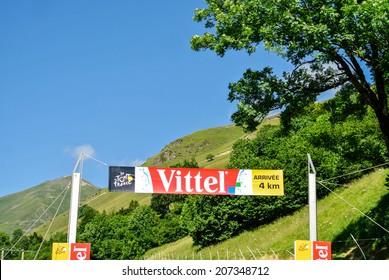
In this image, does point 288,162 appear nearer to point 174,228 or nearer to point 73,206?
point 73,206

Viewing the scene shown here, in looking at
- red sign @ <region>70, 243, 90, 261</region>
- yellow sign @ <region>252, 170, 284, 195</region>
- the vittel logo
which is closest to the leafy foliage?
yellow sign @ <region>252, 170, 284, 195</region>

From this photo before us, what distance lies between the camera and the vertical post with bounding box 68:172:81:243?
17836mm

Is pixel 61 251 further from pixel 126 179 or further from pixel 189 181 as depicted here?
pixel 189 181

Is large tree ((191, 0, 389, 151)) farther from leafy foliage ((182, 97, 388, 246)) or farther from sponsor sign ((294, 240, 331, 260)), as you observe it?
leafy foliage ((182, 97, 388, 246))

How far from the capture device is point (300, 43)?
17.7m

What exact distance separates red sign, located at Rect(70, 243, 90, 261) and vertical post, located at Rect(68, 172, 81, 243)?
1.05 m

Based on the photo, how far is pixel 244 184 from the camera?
67.7 feet

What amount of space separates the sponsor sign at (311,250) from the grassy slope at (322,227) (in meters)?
5.20

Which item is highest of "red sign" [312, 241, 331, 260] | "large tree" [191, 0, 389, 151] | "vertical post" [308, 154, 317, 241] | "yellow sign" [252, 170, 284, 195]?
"large tree" [191, 0, 389, 151]

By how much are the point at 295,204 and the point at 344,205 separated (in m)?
18.9

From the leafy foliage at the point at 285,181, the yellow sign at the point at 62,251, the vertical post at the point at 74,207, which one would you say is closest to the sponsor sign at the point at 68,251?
the yellow sign at the point at 62,251

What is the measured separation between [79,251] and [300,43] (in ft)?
37.4

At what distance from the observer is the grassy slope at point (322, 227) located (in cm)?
3047

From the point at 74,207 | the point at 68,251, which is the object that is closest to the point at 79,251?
the point at 68,251
